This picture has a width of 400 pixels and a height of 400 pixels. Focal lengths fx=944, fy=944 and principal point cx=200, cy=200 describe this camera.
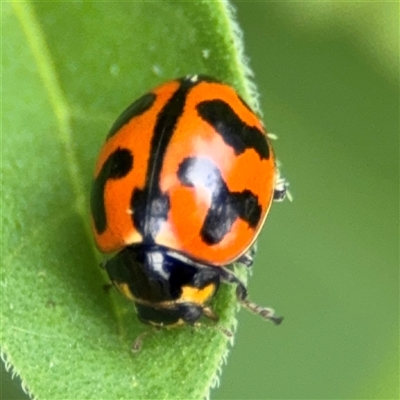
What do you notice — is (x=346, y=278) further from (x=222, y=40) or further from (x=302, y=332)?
(x=222, y=40)

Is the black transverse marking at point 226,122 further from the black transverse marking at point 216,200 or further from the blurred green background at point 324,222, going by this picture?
the blurred green background at point 324,222

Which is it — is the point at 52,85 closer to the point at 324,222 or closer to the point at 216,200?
the point at 216,200

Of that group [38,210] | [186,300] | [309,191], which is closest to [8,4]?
[38,210]

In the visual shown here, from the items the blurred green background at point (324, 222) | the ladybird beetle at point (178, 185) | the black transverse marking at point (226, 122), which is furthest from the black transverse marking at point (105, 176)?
the blurred green background at point (324, 222)

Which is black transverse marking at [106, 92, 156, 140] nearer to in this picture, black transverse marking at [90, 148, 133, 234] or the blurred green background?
black transverse marking at [90, 148, 133, 234]

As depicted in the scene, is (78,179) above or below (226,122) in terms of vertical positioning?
below

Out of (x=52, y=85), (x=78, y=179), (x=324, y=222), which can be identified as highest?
(x=52, y=85)

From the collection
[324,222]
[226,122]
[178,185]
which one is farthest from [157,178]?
[324,222]

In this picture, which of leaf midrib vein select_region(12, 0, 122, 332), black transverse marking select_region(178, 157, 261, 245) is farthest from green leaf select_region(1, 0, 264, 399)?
black transverse marking select_region(178, 157, 261, 245)
